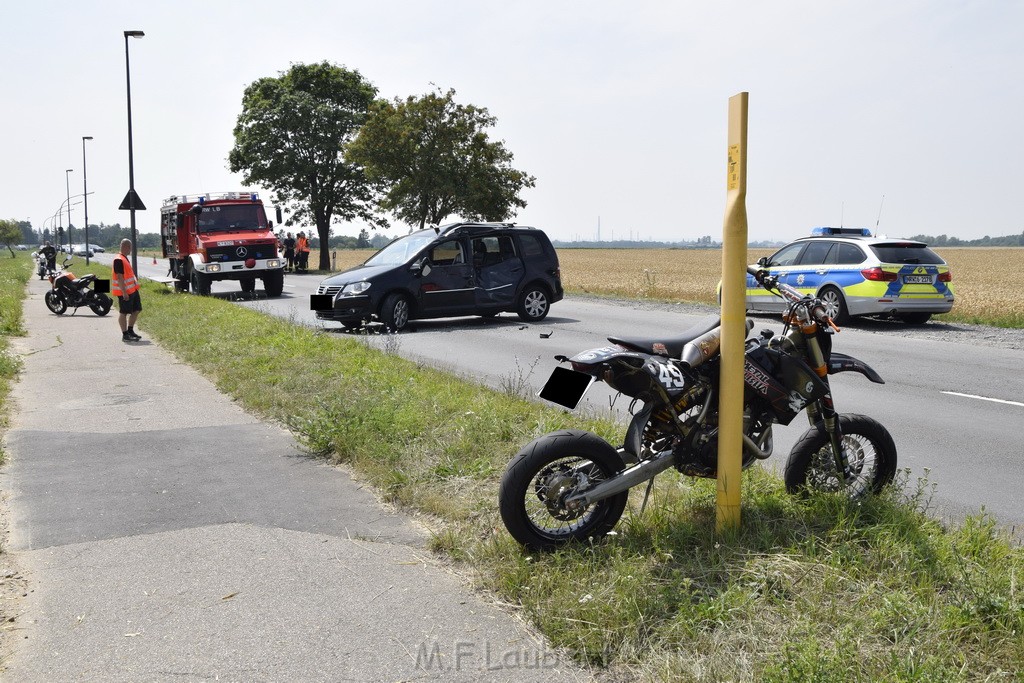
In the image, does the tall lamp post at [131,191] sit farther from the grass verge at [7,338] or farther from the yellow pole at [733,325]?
the yellow pole at [733,325]

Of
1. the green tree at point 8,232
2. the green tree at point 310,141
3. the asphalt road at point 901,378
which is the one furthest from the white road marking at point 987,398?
the green tree at point 8,232

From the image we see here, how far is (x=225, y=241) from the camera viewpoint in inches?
1000

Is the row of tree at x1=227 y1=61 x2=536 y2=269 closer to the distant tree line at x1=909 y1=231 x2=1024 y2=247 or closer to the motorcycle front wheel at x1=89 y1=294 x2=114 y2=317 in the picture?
the motorcycle front wheel at x1=89 y1=294 x2=114 y2=317

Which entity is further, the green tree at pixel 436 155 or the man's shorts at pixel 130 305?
the green tree at pixel 436 155

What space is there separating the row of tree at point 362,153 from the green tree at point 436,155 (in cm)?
5

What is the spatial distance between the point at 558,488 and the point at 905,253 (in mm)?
14414

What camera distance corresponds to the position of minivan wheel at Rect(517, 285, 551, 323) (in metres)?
17.9

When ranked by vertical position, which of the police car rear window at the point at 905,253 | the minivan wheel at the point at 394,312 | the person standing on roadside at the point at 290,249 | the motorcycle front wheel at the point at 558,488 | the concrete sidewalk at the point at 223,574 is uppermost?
the person standing on roadside at the point at 290,249

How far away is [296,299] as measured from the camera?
25.3 meters

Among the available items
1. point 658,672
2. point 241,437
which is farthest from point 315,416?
point 658,672

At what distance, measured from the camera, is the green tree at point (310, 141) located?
2040 inches

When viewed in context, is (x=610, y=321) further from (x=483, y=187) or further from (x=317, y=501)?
(x=483, y=187)

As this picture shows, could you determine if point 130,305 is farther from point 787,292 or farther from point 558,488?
point 787,292

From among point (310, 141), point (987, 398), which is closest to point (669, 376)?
point (987, 398)
